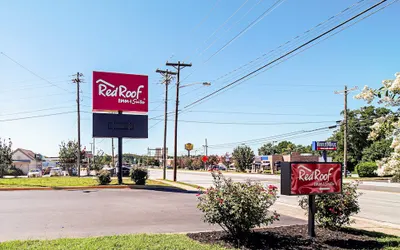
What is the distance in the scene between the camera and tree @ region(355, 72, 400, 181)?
454 centimetres

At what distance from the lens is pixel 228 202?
6883 mm

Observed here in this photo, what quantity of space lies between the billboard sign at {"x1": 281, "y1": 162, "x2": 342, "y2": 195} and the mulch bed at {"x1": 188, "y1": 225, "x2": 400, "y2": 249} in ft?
3.25

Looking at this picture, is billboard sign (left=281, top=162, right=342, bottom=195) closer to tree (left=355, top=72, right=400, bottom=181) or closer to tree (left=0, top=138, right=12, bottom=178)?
tree (left=355, top=72, right=400, bottom=181)

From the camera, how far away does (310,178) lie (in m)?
7.67

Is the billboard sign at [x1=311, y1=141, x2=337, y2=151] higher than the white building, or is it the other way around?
the billboard sign at [x1=311, y1=141, x2=337, y2=151]

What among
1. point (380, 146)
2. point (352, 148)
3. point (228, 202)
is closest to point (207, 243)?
point (228, 202)

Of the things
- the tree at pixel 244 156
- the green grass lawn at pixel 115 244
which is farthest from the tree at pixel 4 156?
the tree at pixel 244 156

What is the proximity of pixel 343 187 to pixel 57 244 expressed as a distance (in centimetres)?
644

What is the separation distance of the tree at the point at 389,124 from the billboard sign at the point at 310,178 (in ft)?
8.71

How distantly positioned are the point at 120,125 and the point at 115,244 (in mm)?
16917

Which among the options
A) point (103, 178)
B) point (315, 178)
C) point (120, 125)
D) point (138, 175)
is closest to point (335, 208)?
point (315, 178)

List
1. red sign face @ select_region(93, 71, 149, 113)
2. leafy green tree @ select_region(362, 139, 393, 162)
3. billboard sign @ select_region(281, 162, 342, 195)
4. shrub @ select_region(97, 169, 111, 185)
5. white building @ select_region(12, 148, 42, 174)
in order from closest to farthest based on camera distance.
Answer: billboard sign @ select_region(281, 162, 342, 195) → shrub @ select_region(97, 169, 111, 185) → red sign face @ select_region(93, 71, 149, 113) → leafy green tree @ select_region(362, 139, 393, 162) → white building @ select_region(12, 148, 42, 174)

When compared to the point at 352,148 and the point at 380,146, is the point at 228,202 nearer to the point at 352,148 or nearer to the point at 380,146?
the point at 380,146

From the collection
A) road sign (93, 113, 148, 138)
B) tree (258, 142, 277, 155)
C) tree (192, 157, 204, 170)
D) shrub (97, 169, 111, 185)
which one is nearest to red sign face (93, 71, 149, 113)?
road sign (93, 113, 148, 138)
